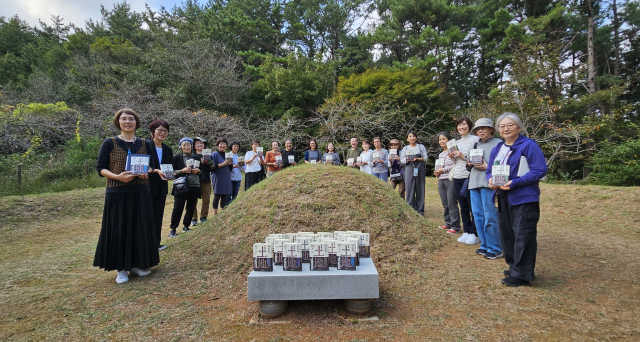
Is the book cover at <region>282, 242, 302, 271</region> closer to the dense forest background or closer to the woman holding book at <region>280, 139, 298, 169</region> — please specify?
the woman holding book at <region>280, 139, 298, 169</region>

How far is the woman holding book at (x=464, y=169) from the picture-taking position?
15.2 ft

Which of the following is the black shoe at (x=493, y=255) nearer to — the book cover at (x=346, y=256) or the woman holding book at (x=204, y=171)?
the book cover at (x=346, y=256)

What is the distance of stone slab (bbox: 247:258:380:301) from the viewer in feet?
8.30

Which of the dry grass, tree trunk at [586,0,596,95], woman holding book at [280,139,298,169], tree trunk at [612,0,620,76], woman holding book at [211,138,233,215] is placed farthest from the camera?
tree trunk at [612,0,620,76]

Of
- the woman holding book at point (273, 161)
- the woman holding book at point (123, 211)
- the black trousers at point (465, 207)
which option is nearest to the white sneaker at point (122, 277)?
the woman holding book at point (123, 211)

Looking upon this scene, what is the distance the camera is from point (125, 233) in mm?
3385

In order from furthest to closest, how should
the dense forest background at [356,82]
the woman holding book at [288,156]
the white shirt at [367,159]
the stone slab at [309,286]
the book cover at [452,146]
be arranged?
the dense forest background at [356,82], the woman holding book at [288,156], the white shirt at [367,159], the book cover at [452,146], the stone slab at [309,286]

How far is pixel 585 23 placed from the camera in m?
16.9

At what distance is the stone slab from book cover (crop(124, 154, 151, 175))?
1.82 metres

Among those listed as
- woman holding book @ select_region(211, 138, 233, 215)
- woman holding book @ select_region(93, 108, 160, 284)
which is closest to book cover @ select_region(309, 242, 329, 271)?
woman holding book @ select_region(93, 108, 160, 284)

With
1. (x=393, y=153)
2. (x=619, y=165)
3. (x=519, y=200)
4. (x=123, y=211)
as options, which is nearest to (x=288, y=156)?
(x=393, y=153)

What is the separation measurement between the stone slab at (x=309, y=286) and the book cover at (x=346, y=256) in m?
0.09

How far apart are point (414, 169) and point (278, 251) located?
438 centimetres

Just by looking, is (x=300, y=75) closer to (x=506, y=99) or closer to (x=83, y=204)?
(x=506, y=99)
